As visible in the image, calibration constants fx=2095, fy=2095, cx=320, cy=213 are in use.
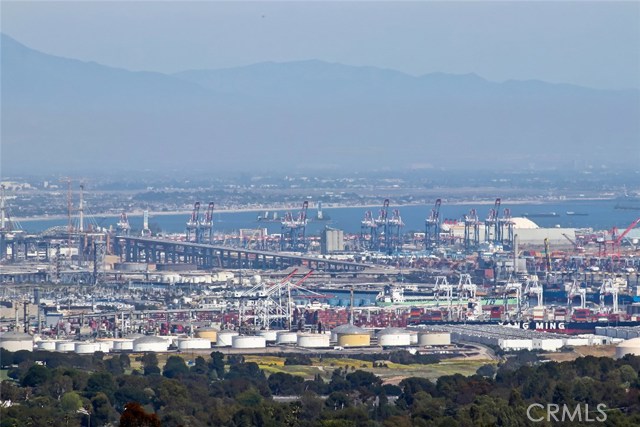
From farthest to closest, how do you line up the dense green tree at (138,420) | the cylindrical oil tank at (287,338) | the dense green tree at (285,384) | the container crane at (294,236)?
1. the container crane at (294,236)
2. the cylindrical oil tank at (287,338)
3. the dense green tree at (285,384)
4. the dense green tree at (138,420)

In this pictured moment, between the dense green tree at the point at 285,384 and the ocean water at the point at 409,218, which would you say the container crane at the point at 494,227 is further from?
the dense green tree at the point at 285,384

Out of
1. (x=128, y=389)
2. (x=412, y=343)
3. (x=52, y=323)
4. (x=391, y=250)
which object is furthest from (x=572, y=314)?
(x=391, y=250)

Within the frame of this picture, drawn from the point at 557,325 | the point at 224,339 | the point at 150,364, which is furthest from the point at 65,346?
the point at 557,325

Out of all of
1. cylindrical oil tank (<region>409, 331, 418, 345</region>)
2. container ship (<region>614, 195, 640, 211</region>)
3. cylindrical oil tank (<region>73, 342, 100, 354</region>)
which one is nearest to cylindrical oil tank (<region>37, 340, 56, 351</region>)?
cylindrical oil tank (<region>73, 342, 100, 354</region>)

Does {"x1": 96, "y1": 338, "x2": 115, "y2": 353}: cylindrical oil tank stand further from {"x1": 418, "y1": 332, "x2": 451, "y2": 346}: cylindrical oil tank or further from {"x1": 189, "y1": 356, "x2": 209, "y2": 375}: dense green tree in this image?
{"x1": 418, "y1": 332, "x2": 451, "y2": 346}: cylindrical oil tank

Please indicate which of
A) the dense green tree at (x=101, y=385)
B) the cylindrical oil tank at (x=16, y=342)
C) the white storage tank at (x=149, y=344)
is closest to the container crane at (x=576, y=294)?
the white storage tank at (x=149, y=344)

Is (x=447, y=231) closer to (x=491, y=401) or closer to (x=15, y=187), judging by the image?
(x=15, y=187)
